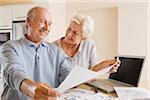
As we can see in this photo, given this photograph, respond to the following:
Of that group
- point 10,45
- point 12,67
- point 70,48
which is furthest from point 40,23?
point 70,48

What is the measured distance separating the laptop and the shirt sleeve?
22.5 inches

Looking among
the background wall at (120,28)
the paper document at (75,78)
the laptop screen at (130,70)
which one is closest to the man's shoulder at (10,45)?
the paper document at (75,78)

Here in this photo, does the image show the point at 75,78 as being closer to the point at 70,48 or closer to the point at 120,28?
the point at 70,48

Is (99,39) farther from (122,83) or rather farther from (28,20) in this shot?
(28,20)

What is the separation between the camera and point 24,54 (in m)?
1.31

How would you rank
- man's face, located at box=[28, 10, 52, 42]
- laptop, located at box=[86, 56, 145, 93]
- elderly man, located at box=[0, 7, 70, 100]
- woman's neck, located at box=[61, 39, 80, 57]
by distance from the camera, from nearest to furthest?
1. elderly man, located at box=[0, 7, 70, 100]
2. man's face, located at box=[28, 10, 52, 42]
3. laptop, located at box=[86, 56, 145, 93]
4. woman's neck, located at box=[61, 39, 80, 57]

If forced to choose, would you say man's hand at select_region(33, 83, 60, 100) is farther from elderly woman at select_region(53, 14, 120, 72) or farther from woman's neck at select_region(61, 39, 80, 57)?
woman's neck at select_region(61, 39, 80, 57)

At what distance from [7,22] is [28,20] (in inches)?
100

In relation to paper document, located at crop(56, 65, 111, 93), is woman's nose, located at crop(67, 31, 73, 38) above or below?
above

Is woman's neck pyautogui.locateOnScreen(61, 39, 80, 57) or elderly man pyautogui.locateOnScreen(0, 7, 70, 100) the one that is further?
woman's neck pyautogui.locateOnScreen(61, 39, 80, 57)

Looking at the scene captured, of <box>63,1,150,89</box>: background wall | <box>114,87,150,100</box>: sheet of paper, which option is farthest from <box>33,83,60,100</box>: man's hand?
<box>63,1,150,89</box>: background wall

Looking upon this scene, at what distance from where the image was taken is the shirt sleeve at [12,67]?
977mm

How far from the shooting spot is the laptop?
1.60 metres

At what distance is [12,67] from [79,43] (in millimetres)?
1195
